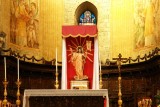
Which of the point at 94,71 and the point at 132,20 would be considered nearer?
the point at 94,71

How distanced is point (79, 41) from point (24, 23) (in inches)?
369

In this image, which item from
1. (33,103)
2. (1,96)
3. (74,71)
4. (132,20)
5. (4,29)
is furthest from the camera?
(132,20)

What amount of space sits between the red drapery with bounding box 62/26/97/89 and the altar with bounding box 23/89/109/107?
393cm

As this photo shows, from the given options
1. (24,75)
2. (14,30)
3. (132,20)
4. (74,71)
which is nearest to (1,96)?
(24,75)

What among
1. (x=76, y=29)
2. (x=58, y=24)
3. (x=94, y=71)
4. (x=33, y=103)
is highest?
(x=58, y=24)

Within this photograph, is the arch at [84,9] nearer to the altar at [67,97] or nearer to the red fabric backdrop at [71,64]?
the red fabric backdrop at [71,64]

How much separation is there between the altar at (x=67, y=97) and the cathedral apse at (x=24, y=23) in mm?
12421

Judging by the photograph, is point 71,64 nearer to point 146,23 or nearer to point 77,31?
point 77,31

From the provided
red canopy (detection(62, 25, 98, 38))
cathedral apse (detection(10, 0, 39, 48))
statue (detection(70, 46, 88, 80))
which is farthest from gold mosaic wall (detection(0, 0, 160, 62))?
statue (detection(70, 46, 88, 80))

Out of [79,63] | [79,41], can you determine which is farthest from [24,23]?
[79,63]

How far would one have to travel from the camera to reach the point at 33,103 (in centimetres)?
1271

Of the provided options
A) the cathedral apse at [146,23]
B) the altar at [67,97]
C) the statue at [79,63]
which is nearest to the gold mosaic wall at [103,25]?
the cathedral apse at [146,23]

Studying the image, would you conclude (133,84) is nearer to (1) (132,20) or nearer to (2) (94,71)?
(1) (132,20)

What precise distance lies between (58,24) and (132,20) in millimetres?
4262
